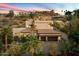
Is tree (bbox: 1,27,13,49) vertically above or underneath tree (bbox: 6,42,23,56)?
above

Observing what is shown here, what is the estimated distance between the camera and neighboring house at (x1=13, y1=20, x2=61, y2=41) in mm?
1692

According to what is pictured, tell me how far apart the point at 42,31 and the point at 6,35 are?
0.34 m

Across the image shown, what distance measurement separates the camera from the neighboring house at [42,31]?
A: 1692mm

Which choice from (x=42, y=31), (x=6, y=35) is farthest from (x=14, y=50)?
(x=42, y=31)

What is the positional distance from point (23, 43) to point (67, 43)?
41 centimetres

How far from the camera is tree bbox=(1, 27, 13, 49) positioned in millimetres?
1691

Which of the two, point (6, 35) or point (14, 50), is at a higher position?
point (6, 35)

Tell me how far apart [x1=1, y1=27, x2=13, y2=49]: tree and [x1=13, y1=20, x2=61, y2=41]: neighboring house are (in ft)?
0.15

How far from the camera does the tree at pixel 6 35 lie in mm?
1691

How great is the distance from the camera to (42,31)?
1694mm

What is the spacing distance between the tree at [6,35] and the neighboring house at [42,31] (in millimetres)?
47

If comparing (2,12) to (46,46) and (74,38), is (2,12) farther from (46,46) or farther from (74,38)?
(74,38)

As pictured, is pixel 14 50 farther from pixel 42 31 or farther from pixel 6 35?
pixel 42 31

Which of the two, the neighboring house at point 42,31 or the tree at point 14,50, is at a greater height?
the neighboring house at point 42,31
